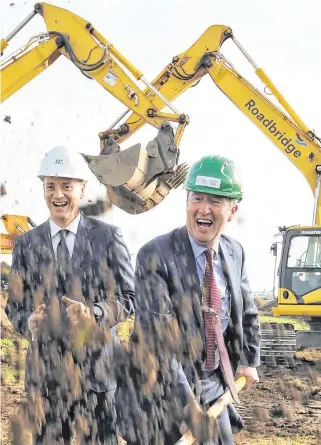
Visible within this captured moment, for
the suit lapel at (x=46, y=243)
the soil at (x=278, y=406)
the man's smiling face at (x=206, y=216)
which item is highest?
the suit lapel at (x=46, y=243)

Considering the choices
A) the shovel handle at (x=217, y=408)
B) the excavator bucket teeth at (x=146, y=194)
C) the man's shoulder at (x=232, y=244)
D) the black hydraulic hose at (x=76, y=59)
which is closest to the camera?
the shovel handle at (x=217, y=408)

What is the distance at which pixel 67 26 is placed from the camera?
1153 cm

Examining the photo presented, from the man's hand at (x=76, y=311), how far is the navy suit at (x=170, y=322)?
0.39 m

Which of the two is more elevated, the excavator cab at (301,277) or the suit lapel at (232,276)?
the excavator cab at (301,277)

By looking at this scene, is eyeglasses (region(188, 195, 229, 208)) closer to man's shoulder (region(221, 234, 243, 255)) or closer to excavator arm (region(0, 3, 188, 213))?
man's shoulder (region(221, 234, 243, 255))

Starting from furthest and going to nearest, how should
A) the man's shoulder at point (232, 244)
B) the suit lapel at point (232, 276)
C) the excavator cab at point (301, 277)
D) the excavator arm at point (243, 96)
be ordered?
the excavator arm at point (243, 96) < the excavator cab at point (301, 277) < the man's shoulder at point (232, 244) < the suit lapel at point (232, 276)

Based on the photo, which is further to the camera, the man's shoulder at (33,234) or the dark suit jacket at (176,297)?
the man's shoulder at (33,234)

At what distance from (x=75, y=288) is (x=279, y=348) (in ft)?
27.3

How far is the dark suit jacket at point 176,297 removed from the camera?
289cm

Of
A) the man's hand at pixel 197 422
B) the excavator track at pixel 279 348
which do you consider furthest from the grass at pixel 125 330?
the man's hand at pixel 197 422

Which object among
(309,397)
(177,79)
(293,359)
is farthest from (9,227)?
(309,397)

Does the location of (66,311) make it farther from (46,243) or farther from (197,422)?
(197,422)

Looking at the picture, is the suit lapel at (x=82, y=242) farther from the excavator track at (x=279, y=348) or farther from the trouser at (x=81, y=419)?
the excavator track at (x=279, y=348)

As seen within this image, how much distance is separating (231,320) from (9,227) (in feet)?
40.7
